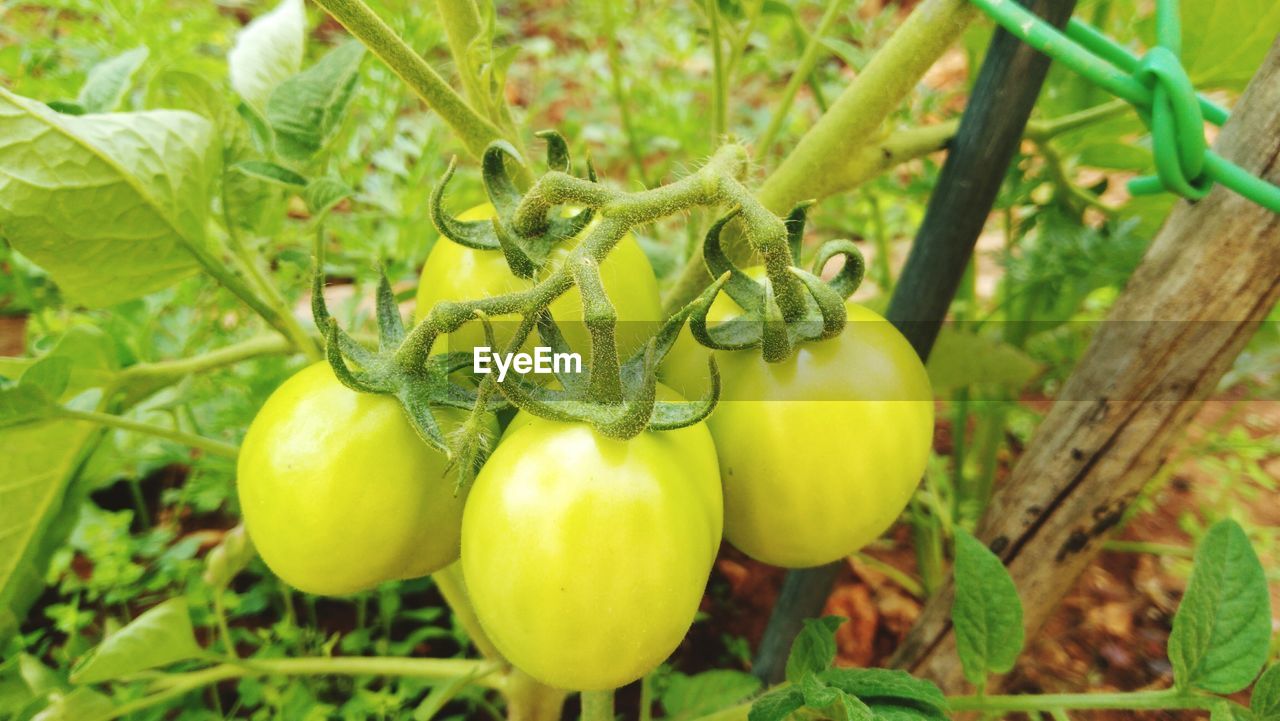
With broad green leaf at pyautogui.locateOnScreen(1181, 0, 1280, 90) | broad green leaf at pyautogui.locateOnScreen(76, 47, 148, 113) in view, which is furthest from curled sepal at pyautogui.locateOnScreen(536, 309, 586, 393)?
broad green leaf at pyautogui.locateOnScreen(1181, 0, 1280, 90)

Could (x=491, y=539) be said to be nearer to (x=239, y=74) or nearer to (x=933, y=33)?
(x=933, y=33)

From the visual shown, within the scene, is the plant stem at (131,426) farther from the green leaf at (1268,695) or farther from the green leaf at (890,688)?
the green leaf at (1268,695)

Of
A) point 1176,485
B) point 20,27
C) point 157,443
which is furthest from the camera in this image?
point 20,27

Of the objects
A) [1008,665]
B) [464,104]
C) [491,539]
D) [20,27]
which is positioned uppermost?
[464,104]

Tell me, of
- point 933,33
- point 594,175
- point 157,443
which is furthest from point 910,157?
point 157,443

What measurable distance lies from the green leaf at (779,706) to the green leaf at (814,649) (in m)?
0.02

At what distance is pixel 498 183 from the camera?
50 cm

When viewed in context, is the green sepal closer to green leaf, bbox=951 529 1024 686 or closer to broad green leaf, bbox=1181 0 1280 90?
green leaf, bbox=951 529 1024 686

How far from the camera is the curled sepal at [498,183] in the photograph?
1.58ft

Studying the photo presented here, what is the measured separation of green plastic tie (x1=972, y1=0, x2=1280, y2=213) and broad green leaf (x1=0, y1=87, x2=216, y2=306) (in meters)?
0.56

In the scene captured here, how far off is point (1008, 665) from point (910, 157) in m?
0.39

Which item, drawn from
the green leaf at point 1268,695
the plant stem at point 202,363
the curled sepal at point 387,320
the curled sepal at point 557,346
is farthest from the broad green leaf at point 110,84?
the green leaf at point 1268,695

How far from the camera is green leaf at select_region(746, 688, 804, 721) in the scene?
1.65ft

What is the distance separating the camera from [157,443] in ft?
Result: 3.23
